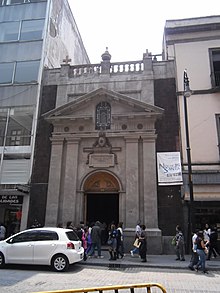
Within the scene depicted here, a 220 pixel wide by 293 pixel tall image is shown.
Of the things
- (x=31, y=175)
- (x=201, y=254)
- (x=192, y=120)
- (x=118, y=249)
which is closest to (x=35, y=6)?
(x=31, y=175)

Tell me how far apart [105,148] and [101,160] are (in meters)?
0.75

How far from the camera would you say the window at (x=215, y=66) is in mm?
15969

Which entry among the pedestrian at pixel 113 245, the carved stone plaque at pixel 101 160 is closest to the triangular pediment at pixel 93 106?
the carved stone plaque at pixel 101 160

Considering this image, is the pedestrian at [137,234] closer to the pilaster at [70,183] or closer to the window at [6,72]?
the pilaster at [70,183]

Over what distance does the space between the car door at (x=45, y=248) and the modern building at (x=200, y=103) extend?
21.4ft

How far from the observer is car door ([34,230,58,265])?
9516 mm

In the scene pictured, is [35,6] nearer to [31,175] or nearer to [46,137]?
[46,137]

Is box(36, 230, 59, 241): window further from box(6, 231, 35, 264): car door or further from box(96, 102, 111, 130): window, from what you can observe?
box(96, 102, 111, 130): window

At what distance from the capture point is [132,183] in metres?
14.7

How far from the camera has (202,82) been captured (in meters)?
16.1

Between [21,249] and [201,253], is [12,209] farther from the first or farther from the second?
[201,253]

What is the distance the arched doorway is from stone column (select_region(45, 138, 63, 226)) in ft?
5.50

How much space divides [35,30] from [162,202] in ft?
49.0

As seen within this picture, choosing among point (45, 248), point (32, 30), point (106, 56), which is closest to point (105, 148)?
point (106, 56)
